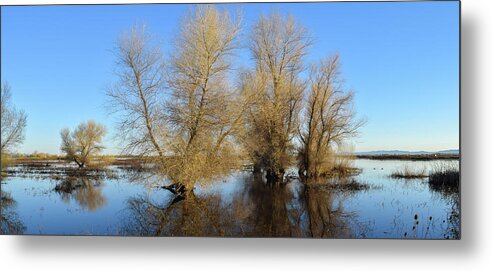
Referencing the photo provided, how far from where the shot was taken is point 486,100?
14.4 ft

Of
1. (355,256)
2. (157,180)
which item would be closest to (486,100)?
(355,256)

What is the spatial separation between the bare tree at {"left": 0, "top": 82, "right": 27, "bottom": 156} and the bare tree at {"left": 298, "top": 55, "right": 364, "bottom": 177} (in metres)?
2.28

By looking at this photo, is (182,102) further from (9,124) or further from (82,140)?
(9,124)

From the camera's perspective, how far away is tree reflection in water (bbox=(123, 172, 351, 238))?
4.59 meters

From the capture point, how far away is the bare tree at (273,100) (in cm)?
470

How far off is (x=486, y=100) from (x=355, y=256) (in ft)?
5.17

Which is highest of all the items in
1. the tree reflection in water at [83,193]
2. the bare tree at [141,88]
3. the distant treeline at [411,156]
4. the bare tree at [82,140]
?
the bare tree at [141,88]

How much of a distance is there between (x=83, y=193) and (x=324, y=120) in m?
2.07

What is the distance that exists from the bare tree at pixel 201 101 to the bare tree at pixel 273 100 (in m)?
0.17

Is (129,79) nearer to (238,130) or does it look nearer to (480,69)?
(238,130)

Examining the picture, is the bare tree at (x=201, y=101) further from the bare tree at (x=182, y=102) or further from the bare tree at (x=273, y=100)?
the bare tree at (x=273, y=100)

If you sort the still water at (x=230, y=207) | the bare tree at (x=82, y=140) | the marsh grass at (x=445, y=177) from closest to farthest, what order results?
the marsh grass at (x=445, y=177) → the still water at (x=230, y=207) → the bare tree at (x=82, y=140)

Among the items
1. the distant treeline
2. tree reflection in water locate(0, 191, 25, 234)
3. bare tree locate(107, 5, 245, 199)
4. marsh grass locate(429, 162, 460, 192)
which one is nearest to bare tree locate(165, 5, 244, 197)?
bare tree locate(107, 5, 245, 199)

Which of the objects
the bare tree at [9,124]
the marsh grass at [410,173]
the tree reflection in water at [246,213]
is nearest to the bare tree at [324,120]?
the tree reflection in water at [246,213]
